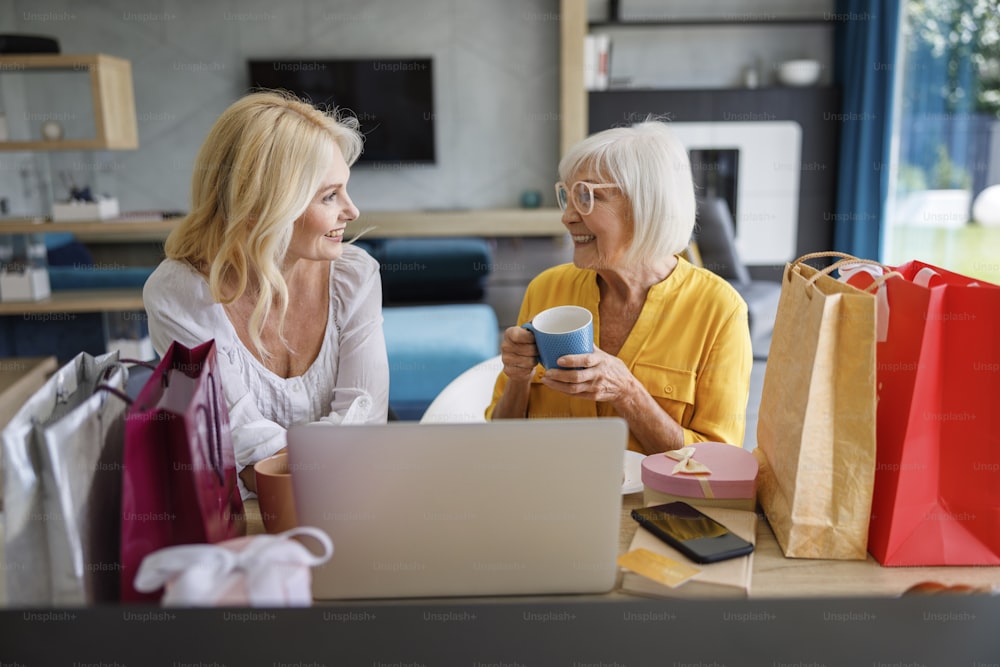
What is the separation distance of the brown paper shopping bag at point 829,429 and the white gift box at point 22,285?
3.88 meters

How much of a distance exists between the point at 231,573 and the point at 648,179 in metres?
1.05

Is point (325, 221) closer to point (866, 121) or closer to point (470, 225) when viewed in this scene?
point (470, 225)

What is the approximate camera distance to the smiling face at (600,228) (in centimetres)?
155

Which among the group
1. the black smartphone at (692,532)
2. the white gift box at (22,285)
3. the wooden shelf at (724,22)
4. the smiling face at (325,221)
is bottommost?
the white gift box at (22,285)

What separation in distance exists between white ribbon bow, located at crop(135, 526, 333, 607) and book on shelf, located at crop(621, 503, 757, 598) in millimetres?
378

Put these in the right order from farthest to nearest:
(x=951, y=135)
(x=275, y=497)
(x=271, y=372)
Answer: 1. (x=951, y=135)
2. (x=271, y=372)
3. (x=275, y=497)

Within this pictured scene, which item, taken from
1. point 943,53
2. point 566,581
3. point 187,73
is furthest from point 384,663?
point 187,73

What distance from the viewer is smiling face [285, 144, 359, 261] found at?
59.5 inches

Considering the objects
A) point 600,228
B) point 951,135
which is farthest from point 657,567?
point 951,135

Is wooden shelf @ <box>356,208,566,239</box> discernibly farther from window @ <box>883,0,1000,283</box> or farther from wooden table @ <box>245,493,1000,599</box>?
wooden table @ <box>245,493,1000,599</box>

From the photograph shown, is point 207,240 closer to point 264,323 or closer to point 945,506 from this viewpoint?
point 264,323

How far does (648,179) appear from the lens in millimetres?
1533

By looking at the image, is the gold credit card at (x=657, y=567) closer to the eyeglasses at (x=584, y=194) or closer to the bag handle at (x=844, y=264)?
the bag handle at (x=844, y=264)

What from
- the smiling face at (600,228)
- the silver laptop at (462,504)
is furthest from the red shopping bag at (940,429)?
the smiling face at (600,228)
